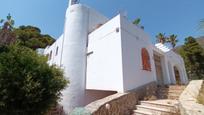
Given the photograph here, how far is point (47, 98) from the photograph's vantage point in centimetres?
535

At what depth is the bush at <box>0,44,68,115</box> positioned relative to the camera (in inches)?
180

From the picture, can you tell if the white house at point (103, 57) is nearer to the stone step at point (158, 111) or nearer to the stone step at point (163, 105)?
the stone step at point (163, 105)

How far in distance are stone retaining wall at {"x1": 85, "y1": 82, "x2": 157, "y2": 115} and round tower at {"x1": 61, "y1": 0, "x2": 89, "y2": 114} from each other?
4494mm

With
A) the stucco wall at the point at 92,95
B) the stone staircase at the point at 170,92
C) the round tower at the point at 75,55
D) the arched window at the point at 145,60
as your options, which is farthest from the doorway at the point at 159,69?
the round tower at the point at 75,55

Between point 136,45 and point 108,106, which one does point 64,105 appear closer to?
point 108,106

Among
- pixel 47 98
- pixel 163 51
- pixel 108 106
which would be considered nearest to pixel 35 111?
pixel 47 98

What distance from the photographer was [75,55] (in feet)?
36.5

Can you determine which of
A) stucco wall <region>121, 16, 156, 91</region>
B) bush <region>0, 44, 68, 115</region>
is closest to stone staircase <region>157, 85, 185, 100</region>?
stucco wall <region>121, 16, 156, 91</region>

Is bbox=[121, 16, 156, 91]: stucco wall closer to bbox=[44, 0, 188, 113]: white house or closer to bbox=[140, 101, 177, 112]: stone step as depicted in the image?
bbox=[44, 0, 188, 113]: white house

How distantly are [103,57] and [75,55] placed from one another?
9.00ft

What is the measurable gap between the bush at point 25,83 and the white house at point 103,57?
3982 mm

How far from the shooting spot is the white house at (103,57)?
8.45m

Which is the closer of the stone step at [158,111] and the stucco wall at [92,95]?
the stone step at [158,111]

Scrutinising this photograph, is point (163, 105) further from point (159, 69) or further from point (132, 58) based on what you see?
point (159, 69)
